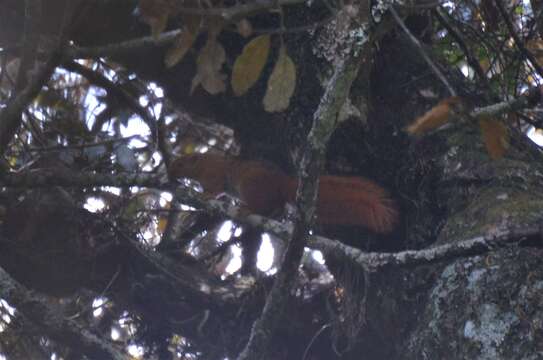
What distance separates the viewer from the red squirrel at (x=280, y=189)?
251 cm

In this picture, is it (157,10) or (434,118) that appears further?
(157,10)

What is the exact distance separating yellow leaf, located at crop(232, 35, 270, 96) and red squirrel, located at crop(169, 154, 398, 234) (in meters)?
0.74

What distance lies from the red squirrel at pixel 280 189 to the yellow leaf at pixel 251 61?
0.74m

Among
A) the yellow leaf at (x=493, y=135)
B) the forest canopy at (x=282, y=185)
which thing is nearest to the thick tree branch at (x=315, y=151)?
the forest canopy at (x=282, y=185)

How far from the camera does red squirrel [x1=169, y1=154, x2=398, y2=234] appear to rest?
8.24 feet

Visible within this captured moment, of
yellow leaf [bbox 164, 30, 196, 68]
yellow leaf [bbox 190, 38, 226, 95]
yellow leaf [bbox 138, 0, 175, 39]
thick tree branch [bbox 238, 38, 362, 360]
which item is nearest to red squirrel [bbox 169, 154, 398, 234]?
thick tree branch [bbox 238, 38, 362, 360]

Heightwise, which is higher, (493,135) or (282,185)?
(282,185)

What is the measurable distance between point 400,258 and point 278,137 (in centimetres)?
95

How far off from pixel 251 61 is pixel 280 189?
117 centimetres

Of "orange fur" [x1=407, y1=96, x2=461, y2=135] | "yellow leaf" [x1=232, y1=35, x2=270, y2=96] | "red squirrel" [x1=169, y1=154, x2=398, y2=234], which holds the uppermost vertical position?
"red squirrel" [x1=169, y1=154, x2=398, y2=234]

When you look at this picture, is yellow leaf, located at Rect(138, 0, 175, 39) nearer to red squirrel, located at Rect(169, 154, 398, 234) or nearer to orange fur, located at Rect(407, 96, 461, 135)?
orange fur, located at Rect(407, 96, 461, 135)

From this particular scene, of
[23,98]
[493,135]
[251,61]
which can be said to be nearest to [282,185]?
[23,98]

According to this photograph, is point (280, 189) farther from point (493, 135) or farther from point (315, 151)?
point (493, 135)

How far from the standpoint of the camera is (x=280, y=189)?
299 cm
